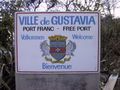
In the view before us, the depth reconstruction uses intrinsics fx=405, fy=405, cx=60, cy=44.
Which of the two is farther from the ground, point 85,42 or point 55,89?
point 85,42

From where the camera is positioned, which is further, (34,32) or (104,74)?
(104,74)

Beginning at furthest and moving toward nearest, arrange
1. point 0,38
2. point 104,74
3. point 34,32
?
point 104,74 < point 0,38 < point 34,32

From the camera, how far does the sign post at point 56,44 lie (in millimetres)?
7340

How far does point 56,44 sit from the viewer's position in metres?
7.37

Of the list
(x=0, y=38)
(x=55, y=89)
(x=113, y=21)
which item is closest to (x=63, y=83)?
(x=55, y=89)

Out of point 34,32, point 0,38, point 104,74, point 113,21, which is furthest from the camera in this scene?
point 113,21

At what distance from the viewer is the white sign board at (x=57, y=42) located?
7340 millimetres

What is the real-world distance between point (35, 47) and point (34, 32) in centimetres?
27

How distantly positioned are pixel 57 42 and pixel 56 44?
1.6 inches

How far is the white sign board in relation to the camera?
7.34 meters

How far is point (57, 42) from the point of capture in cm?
737

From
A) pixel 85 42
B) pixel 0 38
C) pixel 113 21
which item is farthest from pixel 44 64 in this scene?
pixel 113 21

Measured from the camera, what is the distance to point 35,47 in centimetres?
739

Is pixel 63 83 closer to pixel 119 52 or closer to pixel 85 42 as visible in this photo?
pixel 85 42
